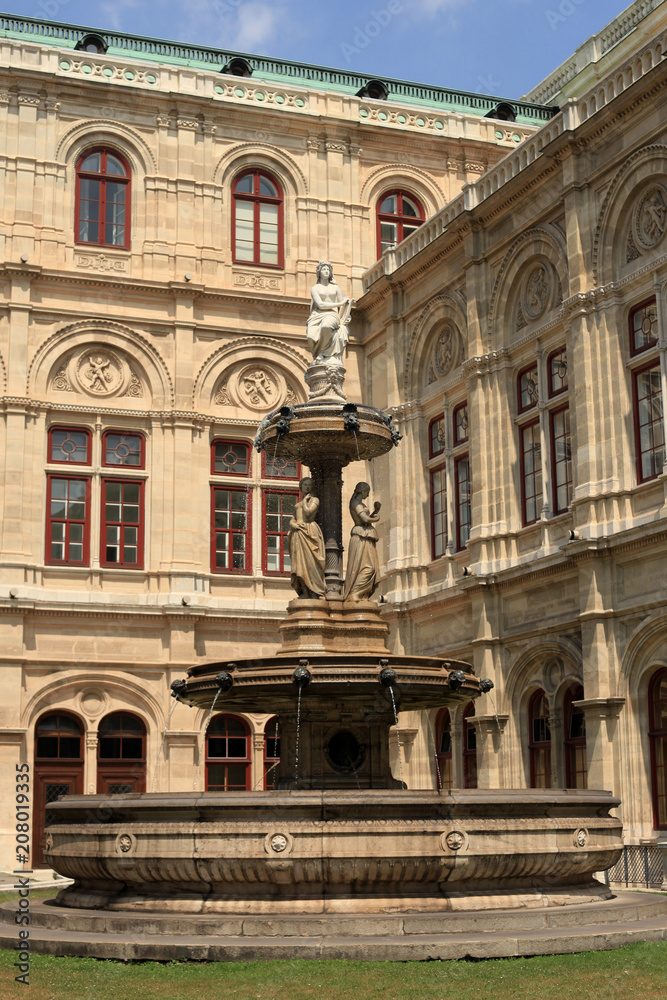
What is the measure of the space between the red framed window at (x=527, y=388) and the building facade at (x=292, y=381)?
64mm

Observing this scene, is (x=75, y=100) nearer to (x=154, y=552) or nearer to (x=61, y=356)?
(x=61, y=356)

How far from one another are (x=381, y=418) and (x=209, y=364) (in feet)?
56.3

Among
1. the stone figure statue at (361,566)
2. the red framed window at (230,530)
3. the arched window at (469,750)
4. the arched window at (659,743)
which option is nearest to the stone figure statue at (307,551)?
the stone figure statue at (361,566)

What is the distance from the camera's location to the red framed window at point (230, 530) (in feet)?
112

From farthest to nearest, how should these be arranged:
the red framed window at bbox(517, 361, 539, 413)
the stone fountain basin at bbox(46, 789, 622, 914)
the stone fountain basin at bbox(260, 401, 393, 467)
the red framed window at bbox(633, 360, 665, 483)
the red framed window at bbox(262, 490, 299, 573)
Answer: the red framed window at bbox(262, 490, 299, 573)
the red framed window at bbox(517, 361, 539, 413)
the red framed window at bbox(633, 360, 665, 483)
the stone fountain basin at bbox(260, 401, 393, 467)
the stone fountain basin at bbox(46, 789, 622, 914)

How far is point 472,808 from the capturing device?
505 inches

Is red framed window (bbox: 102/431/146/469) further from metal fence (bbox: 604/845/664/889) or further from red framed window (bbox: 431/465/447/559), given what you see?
metal fence (bbox: 604/845/664/889)

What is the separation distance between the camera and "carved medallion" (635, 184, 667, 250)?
24.3 m

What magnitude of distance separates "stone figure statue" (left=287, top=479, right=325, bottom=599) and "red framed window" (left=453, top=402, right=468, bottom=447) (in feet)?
45.2

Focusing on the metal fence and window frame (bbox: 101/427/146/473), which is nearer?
the metal fence

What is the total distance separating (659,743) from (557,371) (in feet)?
26.8

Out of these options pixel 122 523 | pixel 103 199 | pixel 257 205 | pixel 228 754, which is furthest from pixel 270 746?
pixel 103 199

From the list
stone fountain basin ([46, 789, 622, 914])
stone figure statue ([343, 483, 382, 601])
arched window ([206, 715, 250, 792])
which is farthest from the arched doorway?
stone fountain basin ([46, 789, 622, 914])

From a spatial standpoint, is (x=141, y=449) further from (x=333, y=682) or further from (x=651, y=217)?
(x=333, y=682)
